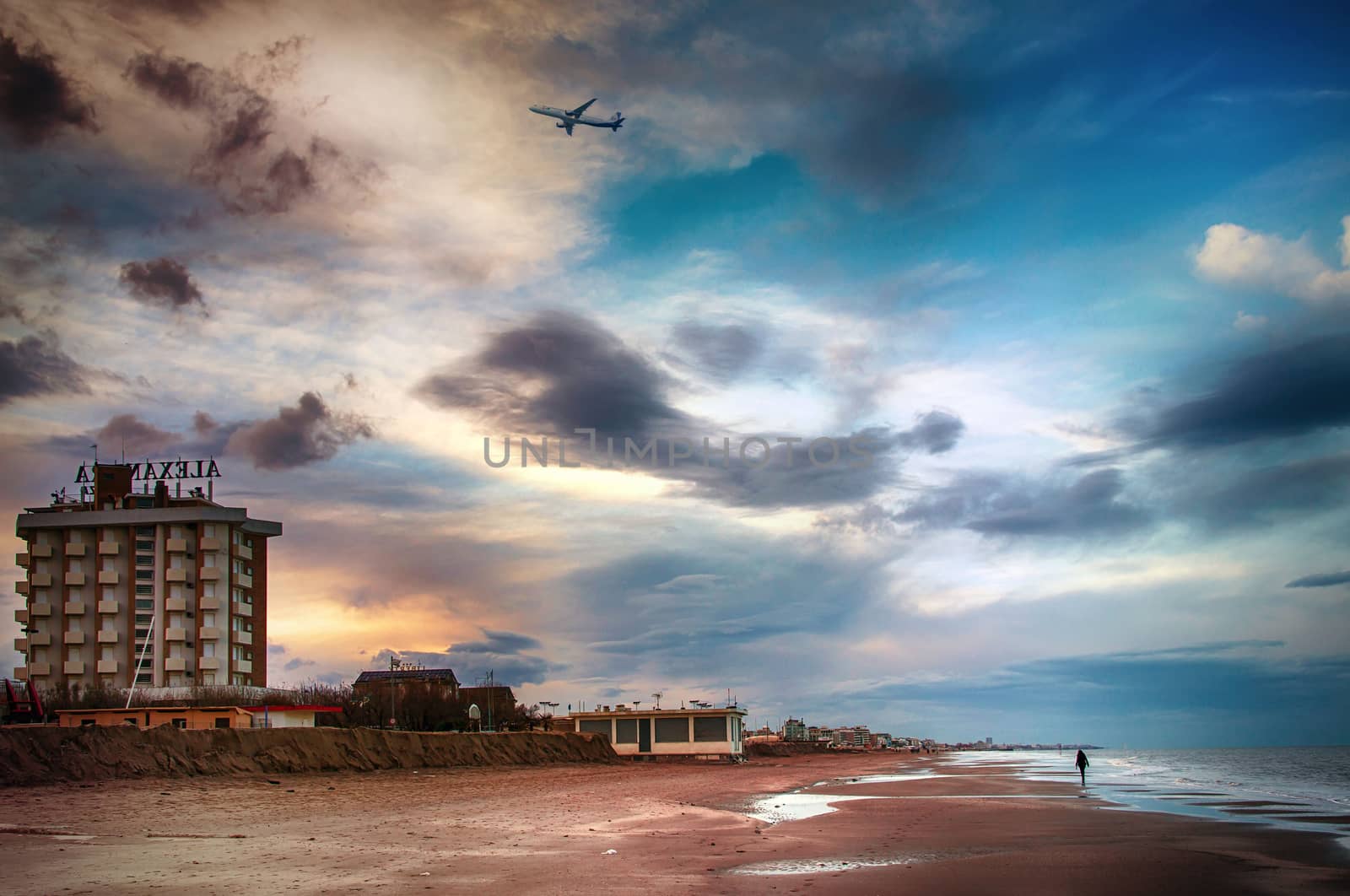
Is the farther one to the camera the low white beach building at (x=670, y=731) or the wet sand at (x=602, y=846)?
the low white beach building at (x=670, y=731)

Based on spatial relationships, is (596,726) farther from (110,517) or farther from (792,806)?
(792,806)

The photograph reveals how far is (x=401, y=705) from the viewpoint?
90500 mm

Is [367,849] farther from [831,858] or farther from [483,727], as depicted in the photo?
[483,727]

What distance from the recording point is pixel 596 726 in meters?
97.4

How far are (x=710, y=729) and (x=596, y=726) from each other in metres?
11.8

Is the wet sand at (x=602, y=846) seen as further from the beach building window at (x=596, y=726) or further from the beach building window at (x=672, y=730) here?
the beach building window at (x=596, y=726)

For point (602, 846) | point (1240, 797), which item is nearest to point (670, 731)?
point (1240, 797)

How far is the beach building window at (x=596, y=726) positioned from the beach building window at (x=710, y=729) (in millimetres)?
9216

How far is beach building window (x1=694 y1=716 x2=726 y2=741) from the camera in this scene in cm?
9244

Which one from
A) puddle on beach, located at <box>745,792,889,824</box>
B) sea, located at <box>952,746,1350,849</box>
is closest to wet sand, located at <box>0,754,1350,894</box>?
puddle on beach, located at <box>745,792,889,824</box>

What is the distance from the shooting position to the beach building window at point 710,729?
303 ft

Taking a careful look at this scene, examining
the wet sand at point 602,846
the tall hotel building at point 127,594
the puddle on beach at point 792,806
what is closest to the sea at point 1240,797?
the wet sand at point 602,846

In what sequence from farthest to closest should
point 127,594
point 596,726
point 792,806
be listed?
point 596,726
point 127,594
point 792,806

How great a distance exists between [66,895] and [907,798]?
3222 centimetres
